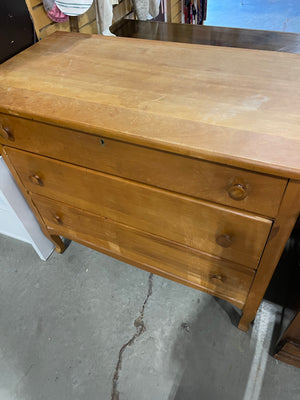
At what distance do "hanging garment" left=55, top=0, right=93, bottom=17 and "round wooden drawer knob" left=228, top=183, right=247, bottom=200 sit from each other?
3.17 feet

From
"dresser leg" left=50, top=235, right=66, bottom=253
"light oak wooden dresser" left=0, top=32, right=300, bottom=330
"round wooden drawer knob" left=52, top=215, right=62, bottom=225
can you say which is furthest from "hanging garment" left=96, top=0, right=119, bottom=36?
"dresser leg" left=50, top=235, right=66, bottom=253

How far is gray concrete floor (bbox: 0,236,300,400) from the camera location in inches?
42.6

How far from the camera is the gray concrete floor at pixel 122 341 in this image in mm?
1082

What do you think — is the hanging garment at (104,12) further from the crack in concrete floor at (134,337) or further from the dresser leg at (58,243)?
the crack in concrete floor at (134,337)

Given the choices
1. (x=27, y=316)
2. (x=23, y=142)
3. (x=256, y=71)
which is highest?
(x=256, y=71)

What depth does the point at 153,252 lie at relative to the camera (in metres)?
1.05

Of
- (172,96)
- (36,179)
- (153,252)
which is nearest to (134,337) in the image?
(153,252)

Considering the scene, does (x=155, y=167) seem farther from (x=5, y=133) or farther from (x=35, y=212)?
(x=35, y=212)

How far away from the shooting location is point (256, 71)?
2.72 ft

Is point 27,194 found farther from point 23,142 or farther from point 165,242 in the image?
point 165,242

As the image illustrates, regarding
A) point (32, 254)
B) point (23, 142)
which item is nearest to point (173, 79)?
point (23, 142)

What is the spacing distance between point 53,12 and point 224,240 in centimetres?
111

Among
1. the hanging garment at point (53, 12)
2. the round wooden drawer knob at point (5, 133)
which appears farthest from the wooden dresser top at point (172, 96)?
the hanging garment at point (53, 12)

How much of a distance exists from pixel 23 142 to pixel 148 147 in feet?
1.51
